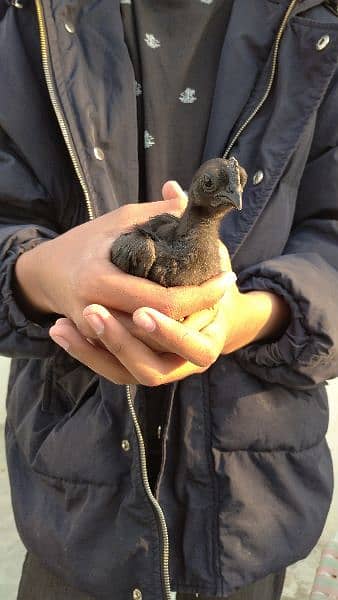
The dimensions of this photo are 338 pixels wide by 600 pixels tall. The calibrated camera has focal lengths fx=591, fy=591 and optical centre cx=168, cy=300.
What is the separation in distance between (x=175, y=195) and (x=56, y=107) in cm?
32

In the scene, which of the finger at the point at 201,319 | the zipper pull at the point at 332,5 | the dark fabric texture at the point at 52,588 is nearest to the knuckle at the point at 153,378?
the finger at the point at 201,319

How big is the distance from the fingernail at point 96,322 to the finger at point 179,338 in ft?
0.19

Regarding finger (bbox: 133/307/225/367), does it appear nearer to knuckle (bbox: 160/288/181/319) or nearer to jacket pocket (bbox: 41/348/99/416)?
knuckle (bbox: 160/288/181/319)

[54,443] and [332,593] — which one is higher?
[54,443]

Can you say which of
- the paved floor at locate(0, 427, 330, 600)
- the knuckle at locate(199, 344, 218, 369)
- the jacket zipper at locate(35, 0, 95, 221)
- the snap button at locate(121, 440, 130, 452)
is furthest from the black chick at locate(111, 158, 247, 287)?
the paved floor at locate(0, 427, 330, 600)

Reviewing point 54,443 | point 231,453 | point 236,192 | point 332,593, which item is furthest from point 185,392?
point 332,593

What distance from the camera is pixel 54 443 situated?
133cm

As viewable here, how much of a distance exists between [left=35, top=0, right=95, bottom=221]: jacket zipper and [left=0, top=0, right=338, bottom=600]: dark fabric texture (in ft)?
0.03

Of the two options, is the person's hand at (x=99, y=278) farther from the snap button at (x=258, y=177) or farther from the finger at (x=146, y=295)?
the snap button at (x=258, y=177)

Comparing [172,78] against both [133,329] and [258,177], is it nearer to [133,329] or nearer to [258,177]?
[258,177]

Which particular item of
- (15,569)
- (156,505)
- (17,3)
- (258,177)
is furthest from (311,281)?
(15,569)

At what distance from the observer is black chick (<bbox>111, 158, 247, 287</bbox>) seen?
966 millimetres

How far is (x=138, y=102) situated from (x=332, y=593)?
1.29 metres

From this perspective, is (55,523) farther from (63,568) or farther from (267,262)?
(267,262)
